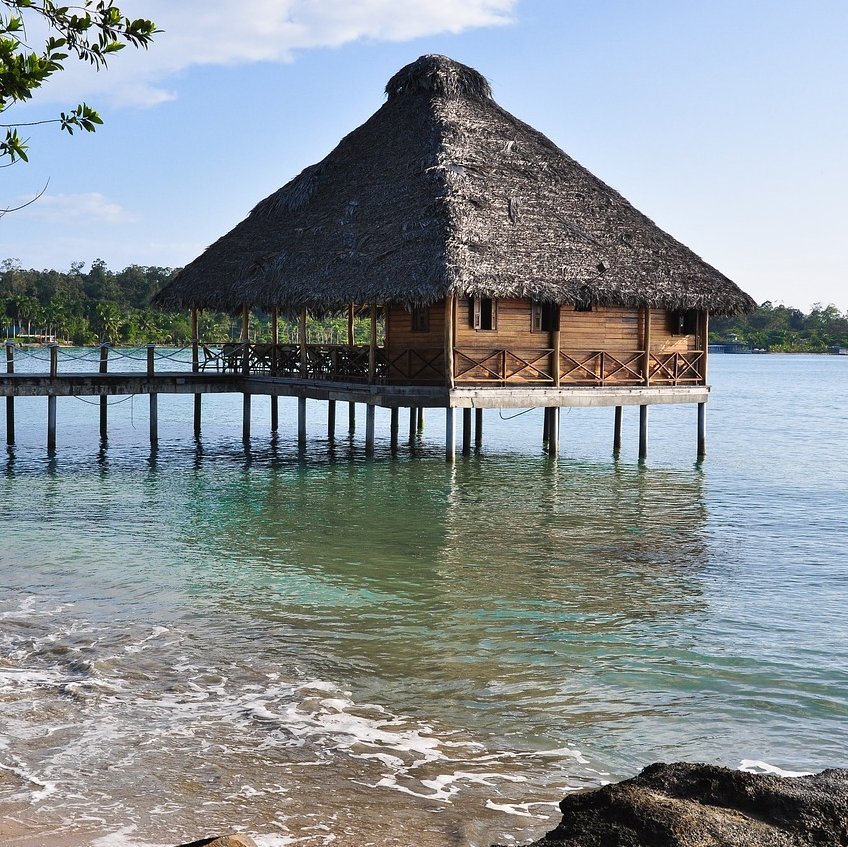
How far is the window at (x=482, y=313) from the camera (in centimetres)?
2062

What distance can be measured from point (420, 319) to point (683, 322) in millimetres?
6362

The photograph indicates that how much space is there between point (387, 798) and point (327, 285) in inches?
651

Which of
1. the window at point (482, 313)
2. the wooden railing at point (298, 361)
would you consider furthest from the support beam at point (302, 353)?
the window at point (482, 313)

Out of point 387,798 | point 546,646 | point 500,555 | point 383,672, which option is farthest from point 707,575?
point 387,798

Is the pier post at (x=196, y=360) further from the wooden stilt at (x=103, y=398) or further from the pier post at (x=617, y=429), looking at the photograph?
the pier post at (x=617, y=429)

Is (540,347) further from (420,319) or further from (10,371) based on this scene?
(10,371)

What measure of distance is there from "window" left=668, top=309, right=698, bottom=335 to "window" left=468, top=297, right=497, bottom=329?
484 centimetres

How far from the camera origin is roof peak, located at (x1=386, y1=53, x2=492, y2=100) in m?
25.1

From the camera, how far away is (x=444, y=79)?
987 inches

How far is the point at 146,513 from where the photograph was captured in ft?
52.9

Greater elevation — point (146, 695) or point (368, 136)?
point (368, 136)

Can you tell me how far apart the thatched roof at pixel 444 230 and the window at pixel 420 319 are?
1.33 m

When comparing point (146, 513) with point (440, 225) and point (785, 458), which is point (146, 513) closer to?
point (440, 225)

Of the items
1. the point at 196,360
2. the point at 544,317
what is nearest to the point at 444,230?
the point at 544,317
